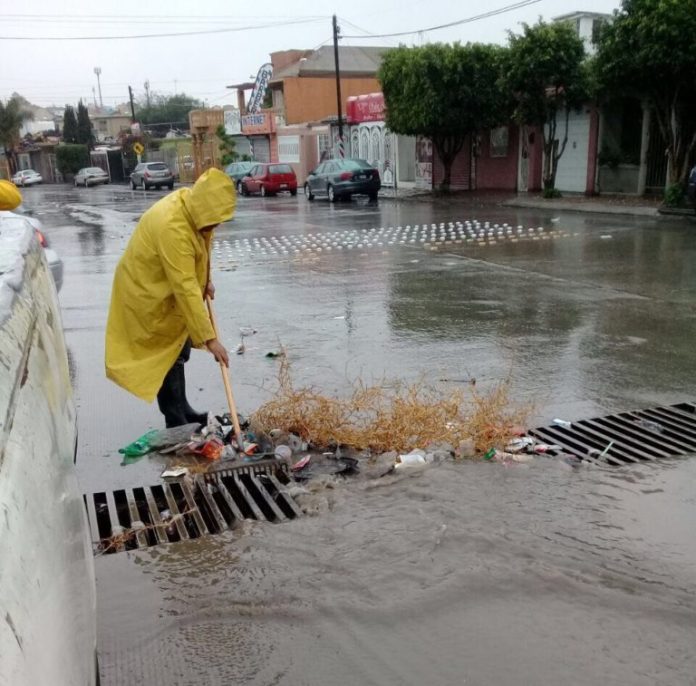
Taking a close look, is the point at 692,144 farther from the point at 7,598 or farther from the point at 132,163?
the point at 132,163

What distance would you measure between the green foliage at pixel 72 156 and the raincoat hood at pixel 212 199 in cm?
6141

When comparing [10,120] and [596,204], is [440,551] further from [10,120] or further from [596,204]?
[10,120]

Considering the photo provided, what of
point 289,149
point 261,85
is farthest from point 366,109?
point 261,85

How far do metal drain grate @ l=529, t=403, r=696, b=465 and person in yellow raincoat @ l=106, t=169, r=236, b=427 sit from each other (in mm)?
2059

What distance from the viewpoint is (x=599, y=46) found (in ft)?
56.6

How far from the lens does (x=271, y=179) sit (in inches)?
1189

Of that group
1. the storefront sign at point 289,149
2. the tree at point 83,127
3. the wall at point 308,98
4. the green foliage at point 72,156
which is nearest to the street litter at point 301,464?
the storefront sign at point 289,149

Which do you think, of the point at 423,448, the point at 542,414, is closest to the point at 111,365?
the point at 423,448

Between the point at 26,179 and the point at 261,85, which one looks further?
the point at 26,179

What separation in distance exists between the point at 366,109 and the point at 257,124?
1228 cm

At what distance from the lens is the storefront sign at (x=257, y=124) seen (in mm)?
41003

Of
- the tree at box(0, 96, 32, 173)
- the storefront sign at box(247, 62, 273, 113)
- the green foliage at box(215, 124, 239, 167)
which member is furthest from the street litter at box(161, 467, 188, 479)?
the tree at box(0, 96, 32, 173)

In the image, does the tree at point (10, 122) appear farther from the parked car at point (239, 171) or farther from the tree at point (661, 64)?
the tree at point (661, 64)

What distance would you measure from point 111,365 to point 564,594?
2.72 m
